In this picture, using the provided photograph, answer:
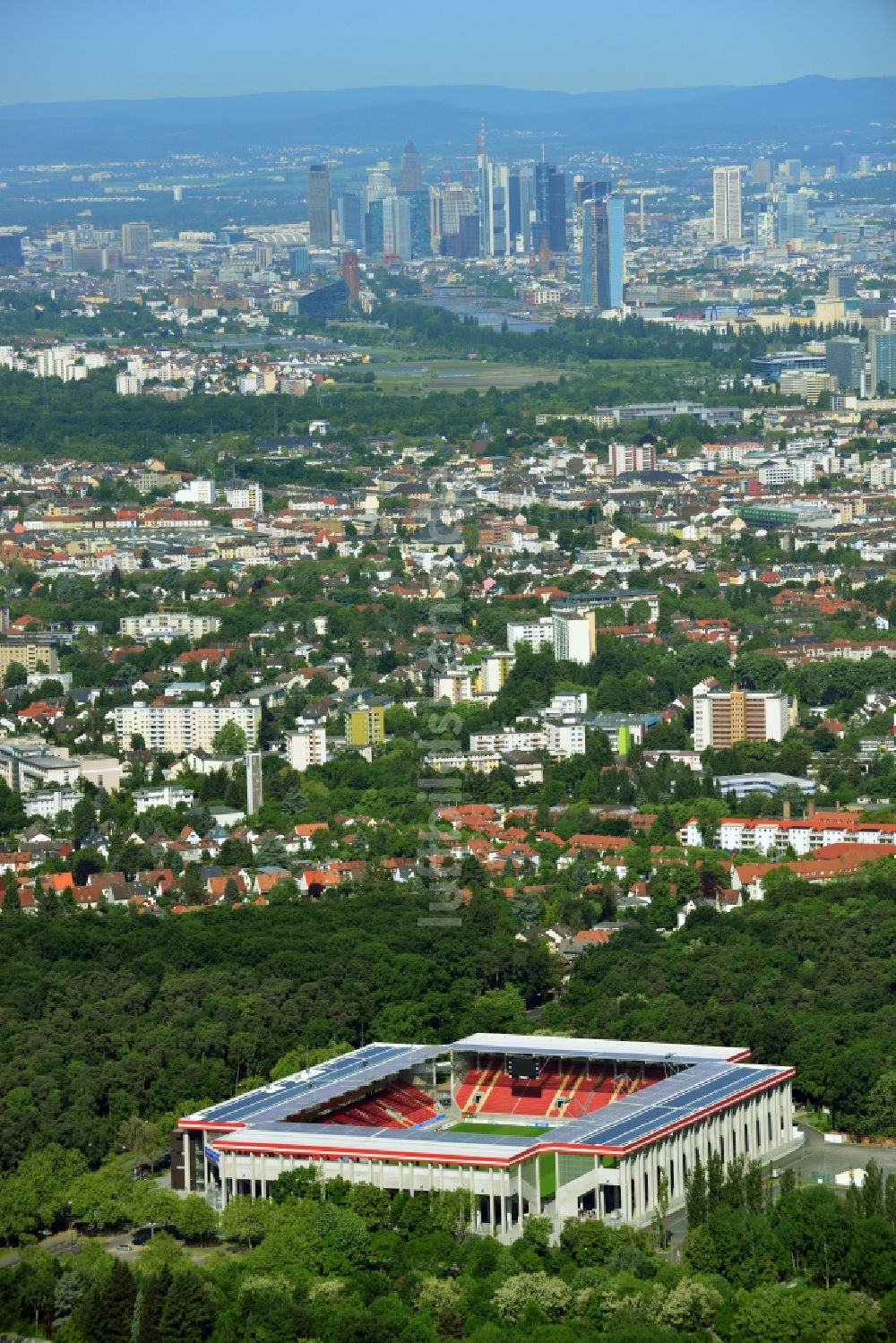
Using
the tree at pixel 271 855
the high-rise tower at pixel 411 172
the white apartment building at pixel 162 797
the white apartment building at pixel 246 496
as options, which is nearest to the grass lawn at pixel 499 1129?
the tree at pixel 271 855

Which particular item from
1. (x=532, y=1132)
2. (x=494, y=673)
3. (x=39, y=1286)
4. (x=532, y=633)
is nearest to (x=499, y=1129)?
(x=532, y=1132)

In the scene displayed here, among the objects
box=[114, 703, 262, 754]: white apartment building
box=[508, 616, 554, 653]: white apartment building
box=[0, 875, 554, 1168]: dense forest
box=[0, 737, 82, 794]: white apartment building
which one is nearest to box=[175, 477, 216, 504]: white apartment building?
box=[508, 616, 554, 653]: white apartment building

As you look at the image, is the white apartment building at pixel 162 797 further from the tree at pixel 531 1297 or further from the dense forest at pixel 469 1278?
the tree at pixel 531 1297

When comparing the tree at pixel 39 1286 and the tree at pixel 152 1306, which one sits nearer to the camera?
the tree at pixel 152 1306

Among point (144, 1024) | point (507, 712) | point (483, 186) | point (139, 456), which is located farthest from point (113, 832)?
point (483, 186)

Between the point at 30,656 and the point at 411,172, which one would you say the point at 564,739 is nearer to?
the point at 30,656

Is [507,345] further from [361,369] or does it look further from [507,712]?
[507,712]
